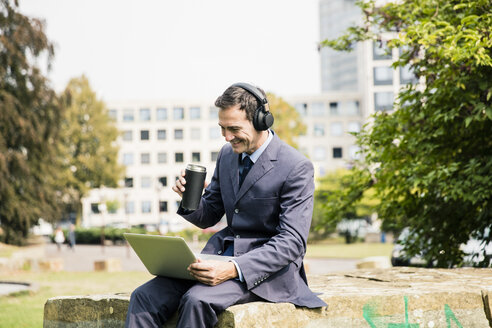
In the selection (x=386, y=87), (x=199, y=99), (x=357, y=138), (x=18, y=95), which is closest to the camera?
(x=357, y=138)

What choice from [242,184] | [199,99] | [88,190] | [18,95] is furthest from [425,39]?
[199,99]

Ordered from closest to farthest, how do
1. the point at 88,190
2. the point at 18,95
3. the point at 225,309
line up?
the point at 225,309, the point at 18,95, the point at 88,190

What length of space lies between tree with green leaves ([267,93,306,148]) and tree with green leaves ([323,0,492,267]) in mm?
33575

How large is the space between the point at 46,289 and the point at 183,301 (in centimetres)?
1242

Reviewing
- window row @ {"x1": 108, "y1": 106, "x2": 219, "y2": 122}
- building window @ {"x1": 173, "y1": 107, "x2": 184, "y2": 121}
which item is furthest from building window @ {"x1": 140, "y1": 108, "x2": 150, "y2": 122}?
building window @ {"x1": 173, "y1": 107, "x2": 184, "y2": 121}

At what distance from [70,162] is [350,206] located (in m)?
53.3

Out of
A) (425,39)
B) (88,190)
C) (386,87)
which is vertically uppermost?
(386,87)

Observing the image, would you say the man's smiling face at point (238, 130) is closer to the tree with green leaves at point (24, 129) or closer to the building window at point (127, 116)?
the tree with green leaves at point (24, 129)

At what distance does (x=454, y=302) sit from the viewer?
4.27 metres

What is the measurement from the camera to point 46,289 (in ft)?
49.0

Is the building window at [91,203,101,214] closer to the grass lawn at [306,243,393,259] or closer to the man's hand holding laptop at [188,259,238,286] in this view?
the grass lawn at [306,243,393,259]

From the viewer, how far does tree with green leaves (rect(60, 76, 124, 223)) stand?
59.0m

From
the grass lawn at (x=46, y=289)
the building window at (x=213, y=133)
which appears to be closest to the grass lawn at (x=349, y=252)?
the grass lawn at (x=46, y=289)

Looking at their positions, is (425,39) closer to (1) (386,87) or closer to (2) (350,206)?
(2) (350,206)
